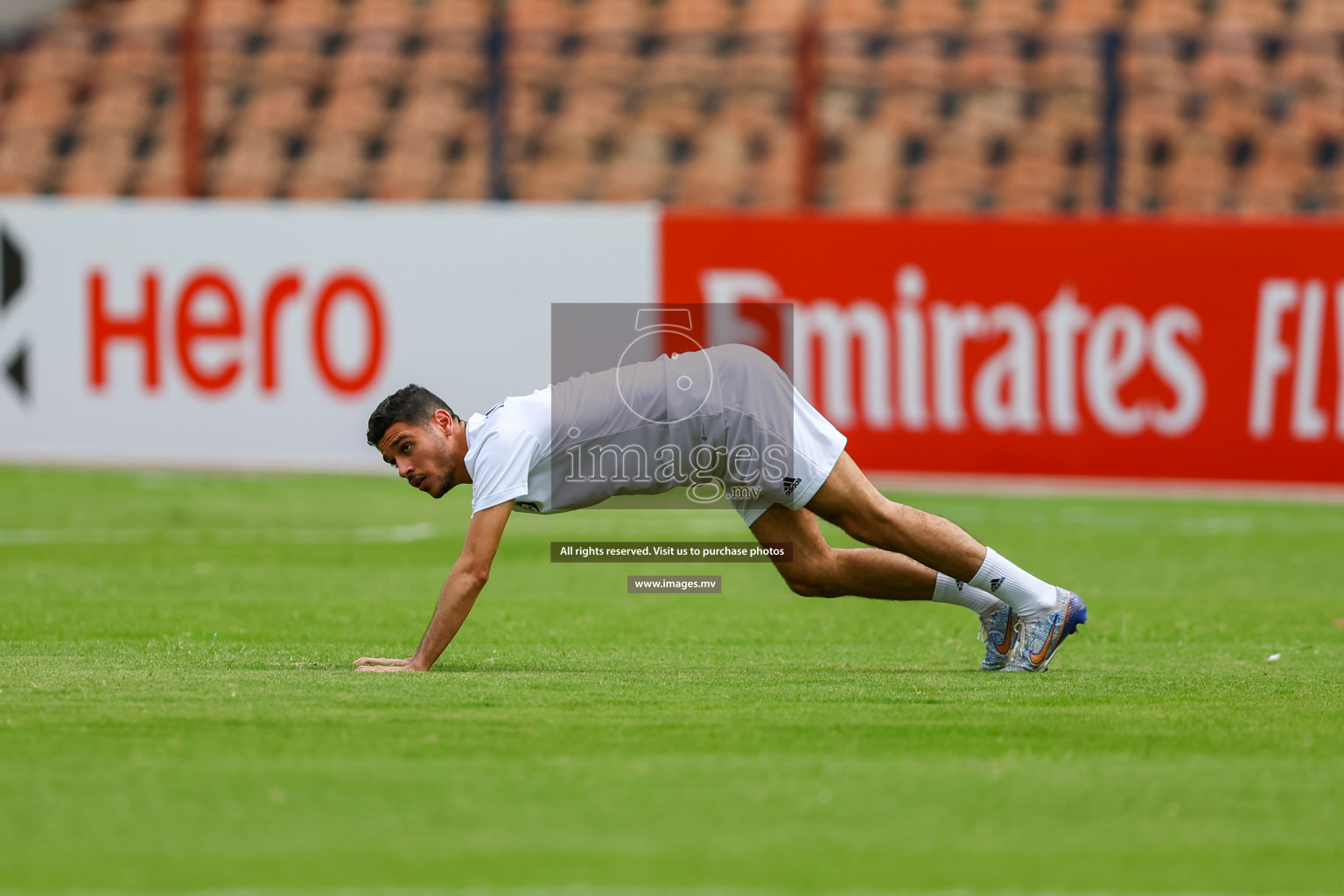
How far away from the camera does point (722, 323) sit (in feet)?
48.4

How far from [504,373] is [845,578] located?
857cm

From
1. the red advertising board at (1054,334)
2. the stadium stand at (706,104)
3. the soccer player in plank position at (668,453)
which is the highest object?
the stadium stand at (706,104)

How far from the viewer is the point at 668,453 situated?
6727mm

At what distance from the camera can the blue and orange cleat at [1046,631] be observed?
22.5 ft

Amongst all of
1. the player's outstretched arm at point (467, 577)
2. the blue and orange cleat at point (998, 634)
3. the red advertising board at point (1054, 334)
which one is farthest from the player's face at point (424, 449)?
the red advertising board at point (1054, 334)

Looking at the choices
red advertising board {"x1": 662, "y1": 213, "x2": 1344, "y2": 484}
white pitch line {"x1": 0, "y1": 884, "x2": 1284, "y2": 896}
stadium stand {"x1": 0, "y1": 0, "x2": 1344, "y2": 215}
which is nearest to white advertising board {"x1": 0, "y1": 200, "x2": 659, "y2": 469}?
red advertising board {"x1": 662, "y1": 213, "x2": 1344, "y2": 484}

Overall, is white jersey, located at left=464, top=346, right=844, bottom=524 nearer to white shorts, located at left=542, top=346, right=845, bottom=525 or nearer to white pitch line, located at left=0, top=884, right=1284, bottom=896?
white shorts, located at left=542, top=346, right=845, bottom=525

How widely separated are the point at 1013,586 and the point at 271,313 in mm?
9837

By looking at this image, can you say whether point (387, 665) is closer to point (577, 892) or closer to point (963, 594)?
point (963, 594)

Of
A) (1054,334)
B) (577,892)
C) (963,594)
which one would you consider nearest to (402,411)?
(963,594)

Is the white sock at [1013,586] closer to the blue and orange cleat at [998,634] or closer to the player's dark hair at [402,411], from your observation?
the blue and orange cleat at [998,634]

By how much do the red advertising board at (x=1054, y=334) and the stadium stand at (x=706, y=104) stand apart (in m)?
1.33

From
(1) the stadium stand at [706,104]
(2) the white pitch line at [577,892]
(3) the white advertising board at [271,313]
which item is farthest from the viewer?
(1) the stadium stand at [706,104]

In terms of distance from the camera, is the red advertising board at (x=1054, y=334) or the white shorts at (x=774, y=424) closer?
the white shorts at (x=774, y=424)
